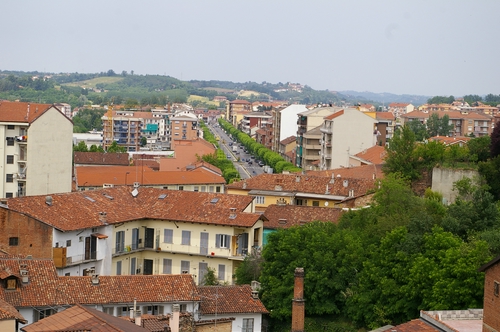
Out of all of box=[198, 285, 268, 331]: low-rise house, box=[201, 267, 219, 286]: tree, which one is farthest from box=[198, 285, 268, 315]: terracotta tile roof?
box=[201, 267, 219, 286]: tree

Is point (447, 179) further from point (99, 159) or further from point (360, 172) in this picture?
point (99, 159)

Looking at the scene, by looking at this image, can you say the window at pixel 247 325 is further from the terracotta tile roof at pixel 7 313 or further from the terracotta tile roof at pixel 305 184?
the terracotta tile roof at pixel 305 184

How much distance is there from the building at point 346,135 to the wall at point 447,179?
31.6 metres

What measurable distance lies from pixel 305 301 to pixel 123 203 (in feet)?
40.7

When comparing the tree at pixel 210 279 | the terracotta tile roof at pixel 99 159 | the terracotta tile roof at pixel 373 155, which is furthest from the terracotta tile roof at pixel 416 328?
the terracotta tile roof at pixel 99 159

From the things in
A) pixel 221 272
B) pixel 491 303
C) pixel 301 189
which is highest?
pixel 491 303

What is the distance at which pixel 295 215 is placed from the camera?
4800cm

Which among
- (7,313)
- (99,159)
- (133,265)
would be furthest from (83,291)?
(99,159)

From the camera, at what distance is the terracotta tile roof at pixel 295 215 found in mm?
46906

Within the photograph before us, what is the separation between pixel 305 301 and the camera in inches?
1469

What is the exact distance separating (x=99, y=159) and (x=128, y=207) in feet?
154

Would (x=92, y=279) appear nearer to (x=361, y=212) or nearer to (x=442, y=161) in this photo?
(x=361, y=212)

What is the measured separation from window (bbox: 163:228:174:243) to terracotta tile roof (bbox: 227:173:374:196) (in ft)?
45.5

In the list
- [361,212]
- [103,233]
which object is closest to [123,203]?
[103,233]
